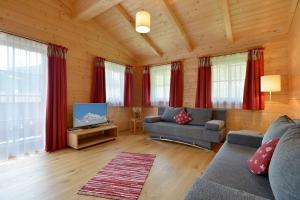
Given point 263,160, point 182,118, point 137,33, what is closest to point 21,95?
point 137,33

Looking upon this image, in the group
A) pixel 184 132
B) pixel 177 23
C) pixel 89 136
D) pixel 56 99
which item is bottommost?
pixel 89 136

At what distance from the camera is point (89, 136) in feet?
13.3

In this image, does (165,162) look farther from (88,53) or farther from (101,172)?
(88,53)

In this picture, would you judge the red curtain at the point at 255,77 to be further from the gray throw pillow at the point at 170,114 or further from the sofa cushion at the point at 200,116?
the gray throw pillow at the point at 170,114

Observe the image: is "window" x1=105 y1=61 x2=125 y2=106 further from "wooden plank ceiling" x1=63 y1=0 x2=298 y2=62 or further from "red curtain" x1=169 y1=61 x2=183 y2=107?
"red curtain" x1=169 y1=61 x2=183 y2=107

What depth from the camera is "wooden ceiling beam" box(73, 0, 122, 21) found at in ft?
10.2

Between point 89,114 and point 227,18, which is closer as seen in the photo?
point 227,18

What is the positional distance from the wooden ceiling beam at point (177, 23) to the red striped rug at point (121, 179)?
2.89 m

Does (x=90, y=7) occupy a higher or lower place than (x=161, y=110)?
higher

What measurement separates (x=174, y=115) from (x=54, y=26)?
3352 millimetres

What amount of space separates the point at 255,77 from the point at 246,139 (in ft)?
6.24

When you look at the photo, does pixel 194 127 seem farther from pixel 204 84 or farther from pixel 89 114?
pixel 89 114

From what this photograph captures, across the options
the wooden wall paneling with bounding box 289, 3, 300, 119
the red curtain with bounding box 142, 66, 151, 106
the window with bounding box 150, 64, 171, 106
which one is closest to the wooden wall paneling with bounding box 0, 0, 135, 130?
the red curtain with bounding box 142, 66, 151, 106

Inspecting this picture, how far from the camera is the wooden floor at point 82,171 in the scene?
6.13ft
